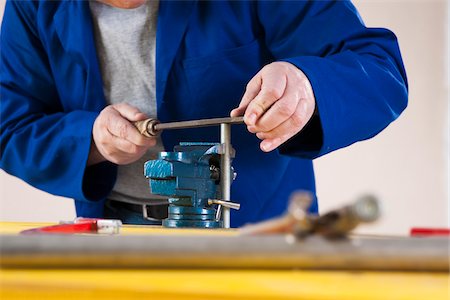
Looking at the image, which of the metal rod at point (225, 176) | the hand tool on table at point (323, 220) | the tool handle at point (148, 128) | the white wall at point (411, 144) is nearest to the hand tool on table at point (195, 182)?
the metal rod at point (225, 176)

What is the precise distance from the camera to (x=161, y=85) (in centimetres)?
117

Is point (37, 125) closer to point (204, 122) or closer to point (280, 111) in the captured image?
point (204, 122)

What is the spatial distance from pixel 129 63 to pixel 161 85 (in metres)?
0.09

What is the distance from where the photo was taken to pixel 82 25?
122cm

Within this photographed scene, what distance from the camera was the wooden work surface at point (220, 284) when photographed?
36cm

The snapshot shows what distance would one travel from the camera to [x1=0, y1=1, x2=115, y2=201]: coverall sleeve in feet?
3.85

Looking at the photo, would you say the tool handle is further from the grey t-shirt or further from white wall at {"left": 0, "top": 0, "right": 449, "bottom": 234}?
white wall at {"left": 0, "top": 0, "right": 449, "bottom": 234}

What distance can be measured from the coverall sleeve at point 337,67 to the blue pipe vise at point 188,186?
15 centimetres

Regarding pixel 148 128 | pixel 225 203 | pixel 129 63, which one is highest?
pixel 129 63

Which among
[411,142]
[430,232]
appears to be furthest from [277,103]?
[411,142]

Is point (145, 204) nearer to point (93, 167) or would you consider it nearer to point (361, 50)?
point (93, 167)

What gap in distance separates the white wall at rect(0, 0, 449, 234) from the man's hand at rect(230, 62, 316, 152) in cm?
242

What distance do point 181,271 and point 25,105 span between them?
0.96 m

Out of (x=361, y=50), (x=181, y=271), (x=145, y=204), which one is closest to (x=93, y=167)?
(x=145, y=204)
